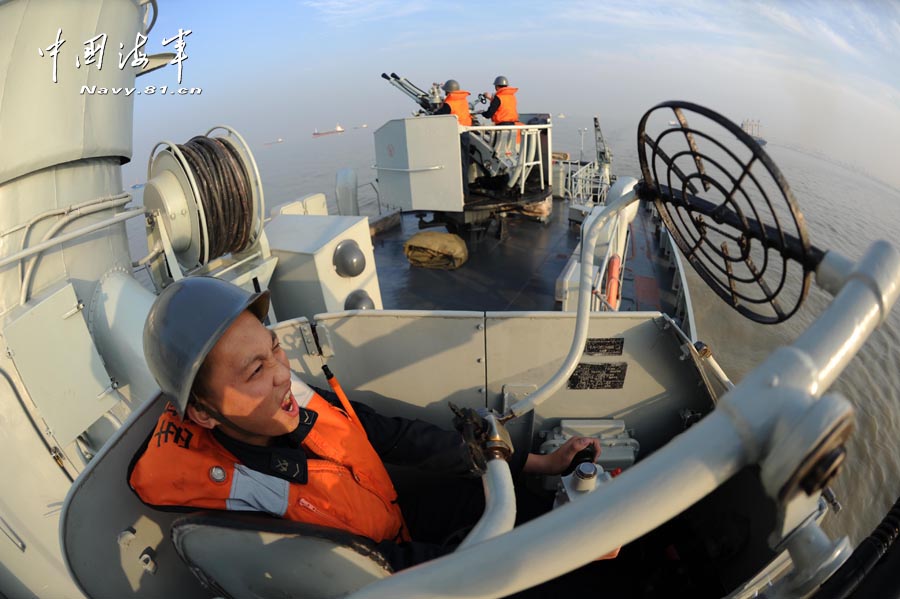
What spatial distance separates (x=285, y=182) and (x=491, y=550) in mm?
27395

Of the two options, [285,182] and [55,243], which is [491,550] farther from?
[285,182]

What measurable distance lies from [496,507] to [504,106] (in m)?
9.14

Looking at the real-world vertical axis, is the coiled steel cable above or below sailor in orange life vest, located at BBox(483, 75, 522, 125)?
below

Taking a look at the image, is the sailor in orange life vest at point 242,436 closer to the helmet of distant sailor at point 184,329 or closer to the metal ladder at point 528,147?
the helmet of distant sailor at point 184,329

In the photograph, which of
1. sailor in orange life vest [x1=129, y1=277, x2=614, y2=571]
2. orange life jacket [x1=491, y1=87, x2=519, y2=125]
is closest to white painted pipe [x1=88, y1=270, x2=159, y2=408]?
sailor in orange life vest [x1=129, y1=277, x2=614, y2=571]

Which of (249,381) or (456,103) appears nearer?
(249,381)

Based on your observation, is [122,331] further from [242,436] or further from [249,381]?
[249,381]

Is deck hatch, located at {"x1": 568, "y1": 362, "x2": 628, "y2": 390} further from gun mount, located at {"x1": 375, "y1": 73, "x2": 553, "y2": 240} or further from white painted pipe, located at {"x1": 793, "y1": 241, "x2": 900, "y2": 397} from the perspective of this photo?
gun mount, located at {"x1": 375, "y1": 73, "x2": 553, "y2": 240}

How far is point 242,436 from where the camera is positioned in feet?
5.80

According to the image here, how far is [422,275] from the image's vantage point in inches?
321

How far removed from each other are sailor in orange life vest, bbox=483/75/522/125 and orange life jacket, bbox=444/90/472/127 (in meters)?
0.52

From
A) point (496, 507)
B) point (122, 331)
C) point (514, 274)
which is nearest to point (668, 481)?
point (496, 507)

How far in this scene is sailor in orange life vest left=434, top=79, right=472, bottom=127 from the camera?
8.95 m

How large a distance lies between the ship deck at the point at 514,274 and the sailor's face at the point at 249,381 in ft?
17.1
